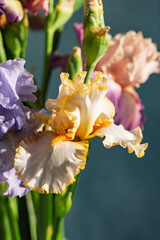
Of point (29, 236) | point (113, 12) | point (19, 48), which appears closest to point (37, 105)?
point (19, 48)

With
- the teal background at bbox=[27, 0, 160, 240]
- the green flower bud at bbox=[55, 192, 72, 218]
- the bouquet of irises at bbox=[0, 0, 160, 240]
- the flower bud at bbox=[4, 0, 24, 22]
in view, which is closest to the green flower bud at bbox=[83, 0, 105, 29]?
the bouquet of irises at bbox=[0, 0, 160, 240]

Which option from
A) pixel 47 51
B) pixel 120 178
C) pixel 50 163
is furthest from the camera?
pixel 120 178

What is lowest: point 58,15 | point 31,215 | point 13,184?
point 31,215

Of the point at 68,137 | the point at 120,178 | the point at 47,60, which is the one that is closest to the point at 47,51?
the point at 47,60

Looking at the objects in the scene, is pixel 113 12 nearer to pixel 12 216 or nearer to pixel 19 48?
pixel 19 48

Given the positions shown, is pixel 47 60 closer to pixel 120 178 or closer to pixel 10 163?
pixel 10 163

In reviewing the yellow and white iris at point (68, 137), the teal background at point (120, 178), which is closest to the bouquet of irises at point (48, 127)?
the yellow and white iris at point (68, 137)
